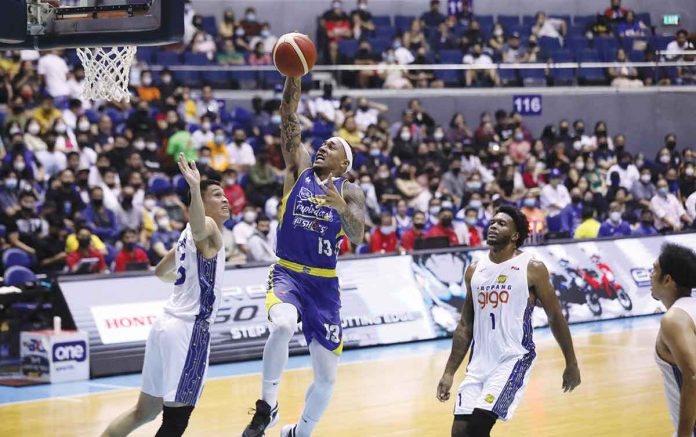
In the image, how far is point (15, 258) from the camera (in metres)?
14.8

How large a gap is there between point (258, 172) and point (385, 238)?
276cm

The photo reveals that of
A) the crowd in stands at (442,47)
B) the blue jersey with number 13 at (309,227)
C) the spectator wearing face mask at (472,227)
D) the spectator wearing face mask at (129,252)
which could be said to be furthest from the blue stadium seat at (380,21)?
the blue jersey with number 13 at (309,227)

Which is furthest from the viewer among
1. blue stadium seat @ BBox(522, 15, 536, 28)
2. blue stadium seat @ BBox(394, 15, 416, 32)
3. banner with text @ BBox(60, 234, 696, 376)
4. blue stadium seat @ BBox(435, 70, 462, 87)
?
blue stadium seat @ BBox(522, 15, 536, 28)

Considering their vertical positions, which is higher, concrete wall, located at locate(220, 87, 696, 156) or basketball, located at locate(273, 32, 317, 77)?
basketball, located at locate(273, 32, 317, 77)

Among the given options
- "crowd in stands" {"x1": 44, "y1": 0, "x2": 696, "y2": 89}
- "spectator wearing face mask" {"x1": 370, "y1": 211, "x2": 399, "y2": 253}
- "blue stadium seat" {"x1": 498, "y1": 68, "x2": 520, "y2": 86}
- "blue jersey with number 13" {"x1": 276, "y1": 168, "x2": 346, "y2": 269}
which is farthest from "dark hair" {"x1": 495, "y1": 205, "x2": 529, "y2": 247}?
"blue stadium seat" {"x1": 498, "y1": 68, "x2": 520, "y2": 86}

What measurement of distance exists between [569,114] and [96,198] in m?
14.3

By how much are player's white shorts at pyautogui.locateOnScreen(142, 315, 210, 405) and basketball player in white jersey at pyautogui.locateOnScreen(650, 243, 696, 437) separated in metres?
2.95

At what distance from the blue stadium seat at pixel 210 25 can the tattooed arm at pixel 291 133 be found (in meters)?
15.8

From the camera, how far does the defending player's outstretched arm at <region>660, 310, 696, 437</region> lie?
5254 millimetres

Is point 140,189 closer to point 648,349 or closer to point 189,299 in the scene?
point 648,349

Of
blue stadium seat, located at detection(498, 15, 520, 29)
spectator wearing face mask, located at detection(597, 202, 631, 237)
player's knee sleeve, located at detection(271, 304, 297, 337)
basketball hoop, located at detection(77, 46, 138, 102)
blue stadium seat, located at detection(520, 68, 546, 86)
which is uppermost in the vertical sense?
blue stadium seat, located at detection(498, 15, 520, 29)

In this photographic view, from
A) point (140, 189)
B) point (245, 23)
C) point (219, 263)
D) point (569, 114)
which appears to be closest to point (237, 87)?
point (245, 23)

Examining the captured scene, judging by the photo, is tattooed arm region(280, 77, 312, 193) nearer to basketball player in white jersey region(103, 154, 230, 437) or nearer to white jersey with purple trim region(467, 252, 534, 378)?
basketball player in white jersey region(103, 154, 230, 437)

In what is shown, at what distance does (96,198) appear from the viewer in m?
16.3
